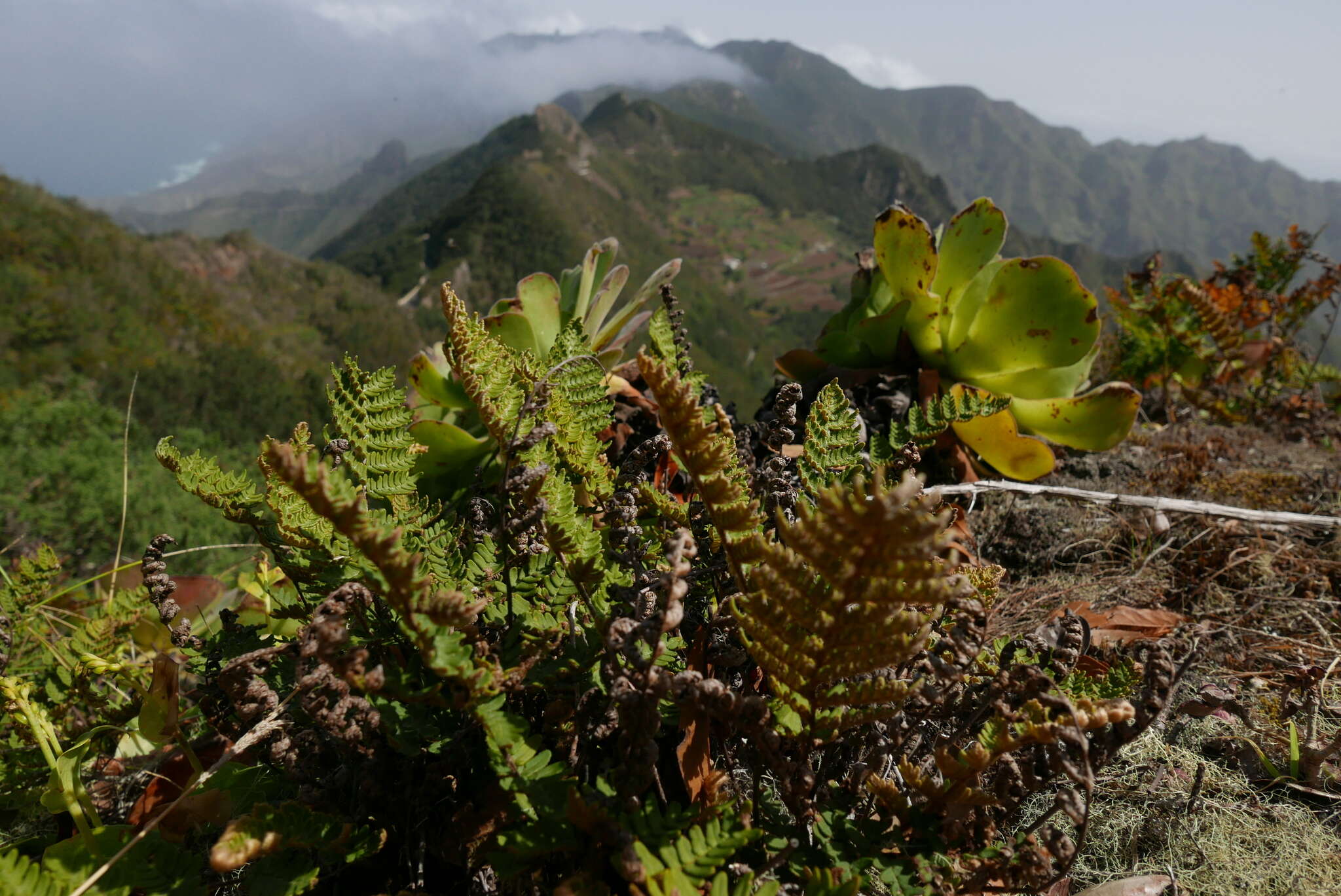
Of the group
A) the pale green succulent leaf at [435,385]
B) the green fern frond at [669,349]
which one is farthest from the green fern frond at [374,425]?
the pale green succulent leaf at [435,385]

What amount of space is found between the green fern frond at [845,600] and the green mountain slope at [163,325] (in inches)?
1312

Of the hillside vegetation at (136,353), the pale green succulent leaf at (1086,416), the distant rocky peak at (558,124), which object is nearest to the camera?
the pale green succulent leaf at (1086,416)

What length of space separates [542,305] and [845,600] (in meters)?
1.32

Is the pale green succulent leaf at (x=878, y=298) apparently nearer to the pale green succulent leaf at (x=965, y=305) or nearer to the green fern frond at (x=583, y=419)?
the pale green succulent leaf at (x=965, y=305)

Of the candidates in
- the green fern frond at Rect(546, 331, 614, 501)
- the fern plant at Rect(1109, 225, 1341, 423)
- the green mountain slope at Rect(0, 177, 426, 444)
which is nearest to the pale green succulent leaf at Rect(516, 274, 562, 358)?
the green fern frond at Rect(546, 331, 614, 501)

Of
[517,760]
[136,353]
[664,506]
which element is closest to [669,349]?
[664,506]

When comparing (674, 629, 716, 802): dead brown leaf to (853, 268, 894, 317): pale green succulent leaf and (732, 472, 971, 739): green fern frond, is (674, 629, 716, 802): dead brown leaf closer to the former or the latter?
(732, 472, 971, 739): green fern frond

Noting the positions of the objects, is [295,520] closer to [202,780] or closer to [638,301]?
[202,780]

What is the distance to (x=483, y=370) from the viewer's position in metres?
0.88

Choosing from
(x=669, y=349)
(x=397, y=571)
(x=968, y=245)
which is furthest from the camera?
(x=968, y=245)

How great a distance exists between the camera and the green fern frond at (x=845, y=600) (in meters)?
0.53

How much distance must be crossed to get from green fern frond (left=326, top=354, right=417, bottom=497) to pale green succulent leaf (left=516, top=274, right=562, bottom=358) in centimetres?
81

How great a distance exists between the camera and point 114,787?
1010 millimetres

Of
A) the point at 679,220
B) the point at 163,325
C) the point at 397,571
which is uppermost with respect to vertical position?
the point at 679,220
